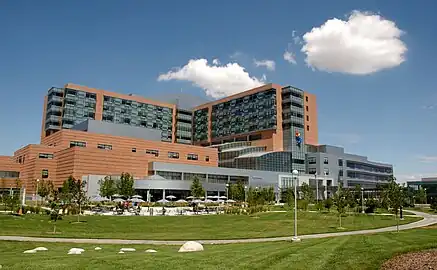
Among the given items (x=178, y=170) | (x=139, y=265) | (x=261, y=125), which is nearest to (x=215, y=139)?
(x=261, y=125)

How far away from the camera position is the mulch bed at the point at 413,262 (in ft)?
45.5

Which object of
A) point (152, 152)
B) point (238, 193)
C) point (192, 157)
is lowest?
point (238, 193)

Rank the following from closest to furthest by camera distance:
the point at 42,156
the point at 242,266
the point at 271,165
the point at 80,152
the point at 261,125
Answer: the point at 242,266, the point at 80,152, the point at 42,156, the point at 271,165, the point at 261,125

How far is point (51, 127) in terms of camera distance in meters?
135

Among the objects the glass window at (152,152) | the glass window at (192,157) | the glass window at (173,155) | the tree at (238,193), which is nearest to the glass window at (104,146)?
the glass window at (152,152)

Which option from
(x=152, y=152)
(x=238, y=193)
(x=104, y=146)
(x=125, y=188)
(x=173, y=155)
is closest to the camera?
(x=125, y=188)

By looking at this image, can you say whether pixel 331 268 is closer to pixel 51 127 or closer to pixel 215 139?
pixel 51 127

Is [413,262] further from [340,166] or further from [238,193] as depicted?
[340,166]

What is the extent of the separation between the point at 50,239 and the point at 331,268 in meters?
21.4

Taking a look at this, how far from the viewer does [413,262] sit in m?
14.8

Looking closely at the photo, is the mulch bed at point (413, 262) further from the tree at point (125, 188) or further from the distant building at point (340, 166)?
the distant building at point (340, 166)

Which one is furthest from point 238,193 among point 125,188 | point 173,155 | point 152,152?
point 173,155

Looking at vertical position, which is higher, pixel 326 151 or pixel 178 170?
pixel 326 151

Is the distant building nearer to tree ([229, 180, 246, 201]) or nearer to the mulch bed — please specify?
tree ([229, 180, 246, 201])
